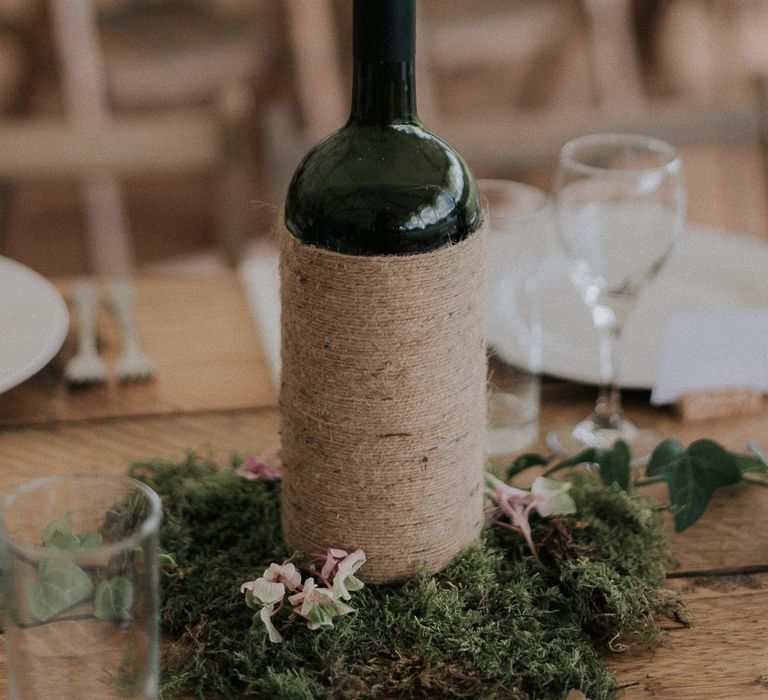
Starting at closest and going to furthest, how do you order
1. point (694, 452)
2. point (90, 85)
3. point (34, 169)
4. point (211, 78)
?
point (694, 452), point (34, 169), point (90, 85), point (211, 78)

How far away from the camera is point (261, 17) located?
291 centimetres

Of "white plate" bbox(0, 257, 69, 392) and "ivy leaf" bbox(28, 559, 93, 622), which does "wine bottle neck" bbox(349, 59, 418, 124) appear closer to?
"ivy leaf" bbox(28, 559, 93, 622)

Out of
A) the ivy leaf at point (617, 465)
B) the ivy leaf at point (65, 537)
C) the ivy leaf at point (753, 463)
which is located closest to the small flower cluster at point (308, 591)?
the ivy leaf at point (65, 537)

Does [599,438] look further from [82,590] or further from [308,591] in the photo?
[82,590]

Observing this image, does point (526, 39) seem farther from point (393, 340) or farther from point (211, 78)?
point (393, 340)

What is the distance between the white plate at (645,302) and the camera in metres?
0.94

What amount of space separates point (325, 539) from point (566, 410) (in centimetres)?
35

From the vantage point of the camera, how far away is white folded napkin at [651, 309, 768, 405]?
35.1 inches

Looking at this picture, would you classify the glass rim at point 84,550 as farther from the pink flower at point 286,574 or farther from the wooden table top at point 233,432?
the wooden table top at point 233,432

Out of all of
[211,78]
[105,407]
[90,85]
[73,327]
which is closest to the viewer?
[105,407]

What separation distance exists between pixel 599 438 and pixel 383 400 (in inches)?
12.8

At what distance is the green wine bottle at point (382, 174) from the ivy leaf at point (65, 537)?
0.19m

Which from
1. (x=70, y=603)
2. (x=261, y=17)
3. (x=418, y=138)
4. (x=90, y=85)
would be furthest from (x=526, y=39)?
(x=70, y=603)

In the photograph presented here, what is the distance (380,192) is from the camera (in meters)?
0.58
